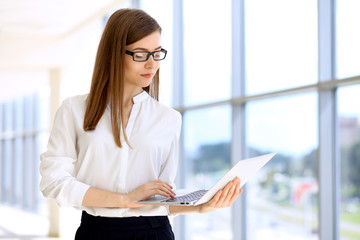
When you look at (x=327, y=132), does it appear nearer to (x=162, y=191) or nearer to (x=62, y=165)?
(x=162, y=191)

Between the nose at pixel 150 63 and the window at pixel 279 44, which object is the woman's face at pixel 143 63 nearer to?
the nose at pixel 150 63

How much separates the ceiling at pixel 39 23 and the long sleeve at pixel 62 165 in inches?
182

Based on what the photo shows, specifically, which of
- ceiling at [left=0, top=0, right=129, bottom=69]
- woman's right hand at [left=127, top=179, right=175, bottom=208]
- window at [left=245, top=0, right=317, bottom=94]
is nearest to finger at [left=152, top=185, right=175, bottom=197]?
woman's right hand at [left=127, top=179, right=175, bottom=208]

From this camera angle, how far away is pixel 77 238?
1.47 metres

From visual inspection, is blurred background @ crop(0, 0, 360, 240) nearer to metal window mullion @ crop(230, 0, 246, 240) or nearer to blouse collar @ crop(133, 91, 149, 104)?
metal window mullion @ crop(230, 0, 246, 240)

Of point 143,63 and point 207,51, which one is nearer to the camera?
point 143,63

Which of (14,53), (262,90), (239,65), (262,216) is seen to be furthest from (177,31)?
(14,53)

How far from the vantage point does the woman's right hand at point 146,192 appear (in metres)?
1.37

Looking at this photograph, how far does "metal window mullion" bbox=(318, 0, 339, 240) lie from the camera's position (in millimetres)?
3246


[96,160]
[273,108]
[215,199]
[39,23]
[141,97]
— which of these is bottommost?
[215,199]

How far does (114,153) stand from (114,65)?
0.83 ft

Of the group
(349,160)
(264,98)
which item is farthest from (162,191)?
(264,98)

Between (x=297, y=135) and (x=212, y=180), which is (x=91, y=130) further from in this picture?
(x=212, y=180)

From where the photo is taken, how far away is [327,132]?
329 cm
